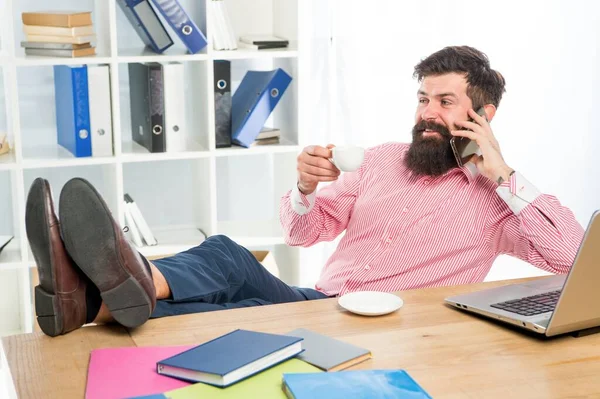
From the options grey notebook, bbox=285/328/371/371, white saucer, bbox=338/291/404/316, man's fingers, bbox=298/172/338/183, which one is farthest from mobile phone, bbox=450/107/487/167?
grey notebook, bbox=285/328/371/371

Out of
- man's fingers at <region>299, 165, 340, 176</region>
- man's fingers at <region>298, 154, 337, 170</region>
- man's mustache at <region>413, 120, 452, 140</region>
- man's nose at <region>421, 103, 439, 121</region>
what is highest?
man's nose at <region>421, 103, 439, 121</region>

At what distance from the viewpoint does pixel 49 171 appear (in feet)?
11.0

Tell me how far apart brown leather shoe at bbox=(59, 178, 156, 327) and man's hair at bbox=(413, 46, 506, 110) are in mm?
1207

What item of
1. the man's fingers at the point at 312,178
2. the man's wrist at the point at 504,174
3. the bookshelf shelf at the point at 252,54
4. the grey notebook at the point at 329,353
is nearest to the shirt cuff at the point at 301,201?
the man's fingers at the point at 312,178

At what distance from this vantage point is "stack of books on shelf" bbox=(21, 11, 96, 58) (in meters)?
3.02

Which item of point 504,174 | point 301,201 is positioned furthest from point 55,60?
point 504,174

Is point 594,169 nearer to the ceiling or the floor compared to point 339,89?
nearer to the floor

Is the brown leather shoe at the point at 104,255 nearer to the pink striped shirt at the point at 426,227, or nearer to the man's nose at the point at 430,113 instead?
the pink striped shirt at the point at 426,227

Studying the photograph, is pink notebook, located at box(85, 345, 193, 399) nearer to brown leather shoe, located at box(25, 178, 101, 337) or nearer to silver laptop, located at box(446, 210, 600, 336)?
brown leather shoe, located at box(25, 178, 101, 337)

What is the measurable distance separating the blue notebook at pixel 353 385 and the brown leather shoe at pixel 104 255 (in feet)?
1.30

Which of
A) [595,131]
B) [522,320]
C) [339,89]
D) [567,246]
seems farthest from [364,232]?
[595,131]

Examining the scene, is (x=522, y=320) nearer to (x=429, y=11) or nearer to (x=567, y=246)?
(x=567, y=246)

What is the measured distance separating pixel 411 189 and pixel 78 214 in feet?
3.54

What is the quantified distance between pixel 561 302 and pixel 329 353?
43cm
